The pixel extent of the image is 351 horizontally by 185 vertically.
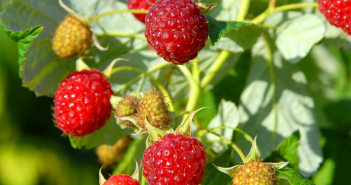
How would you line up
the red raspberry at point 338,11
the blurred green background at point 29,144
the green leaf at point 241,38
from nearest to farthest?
the red raspberry at point 338,11
the green leaf at point 241,38
the blurred green background at point 29,144

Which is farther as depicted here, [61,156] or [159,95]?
[61,156]

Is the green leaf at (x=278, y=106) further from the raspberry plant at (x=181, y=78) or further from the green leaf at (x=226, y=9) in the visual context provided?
the green leaf at (x=226, y=9)

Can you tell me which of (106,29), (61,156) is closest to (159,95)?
(106,29)

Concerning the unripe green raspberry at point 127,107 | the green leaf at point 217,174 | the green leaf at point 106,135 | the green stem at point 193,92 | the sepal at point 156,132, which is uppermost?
the unripe green raspberry at point 127,107

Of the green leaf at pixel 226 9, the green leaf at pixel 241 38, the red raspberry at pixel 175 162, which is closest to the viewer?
the red raspberry at pixel 175 162

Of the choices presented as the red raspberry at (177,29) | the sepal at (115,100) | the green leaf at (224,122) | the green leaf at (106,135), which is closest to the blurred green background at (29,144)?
the green leaf at (106,135)

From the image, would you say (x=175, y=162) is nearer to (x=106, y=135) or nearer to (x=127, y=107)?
(x=127, y=107)

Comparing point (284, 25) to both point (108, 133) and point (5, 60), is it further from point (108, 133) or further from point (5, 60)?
point (5, 60)
